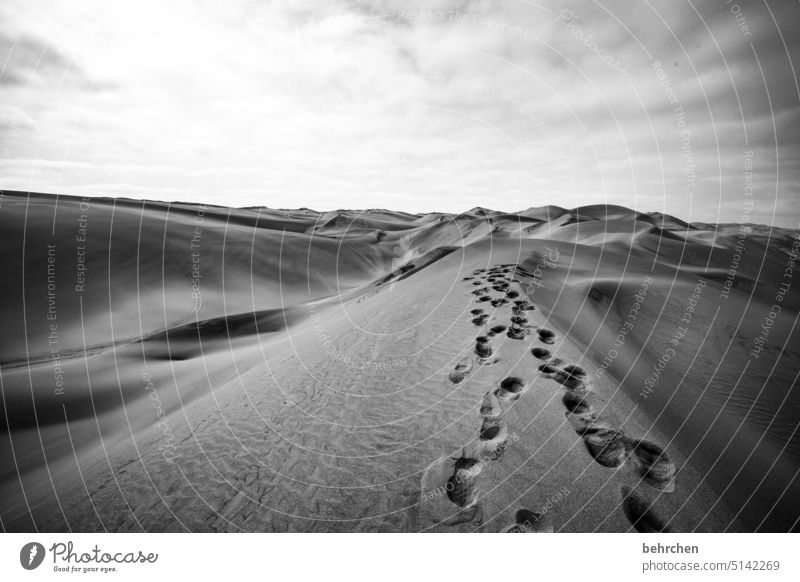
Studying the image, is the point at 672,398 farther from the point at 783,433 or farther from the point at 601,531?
the point at 601,531

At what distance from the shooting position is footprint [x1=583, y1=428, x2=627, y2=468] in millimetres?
3402

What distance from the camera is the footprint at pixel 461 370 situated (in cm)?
470

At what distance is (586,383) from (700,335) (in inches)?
137

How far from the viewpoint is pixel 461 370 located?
4.85 metres

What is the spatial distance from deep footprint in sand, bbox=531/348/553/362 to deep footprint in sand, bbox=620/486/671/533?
1.84 metres

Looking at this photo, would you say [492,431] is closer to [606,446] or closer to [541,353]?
[606,446]

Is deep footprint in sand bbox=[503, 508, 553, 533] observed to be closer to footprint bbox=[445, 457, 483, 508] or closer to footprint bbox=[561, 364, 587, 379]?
footprint bbox=[445, 457, 483, 508]

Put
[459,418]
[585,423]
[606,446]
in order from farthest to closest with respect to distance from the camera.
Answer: [459,418] → [585,423] → [606,446]

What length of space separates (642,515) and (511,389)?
1601 millimetres

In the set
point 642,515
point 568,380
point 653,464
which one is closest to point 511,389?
point 568,380

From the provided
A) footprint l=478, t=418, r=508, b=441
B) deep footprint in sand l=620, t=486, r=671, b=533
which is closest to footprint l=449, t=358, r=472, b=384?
footprint l=478, t=418, r=508, b=441
